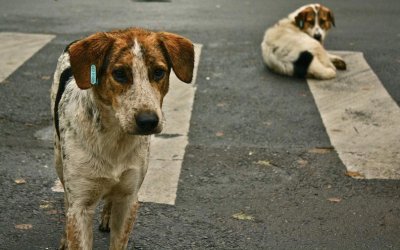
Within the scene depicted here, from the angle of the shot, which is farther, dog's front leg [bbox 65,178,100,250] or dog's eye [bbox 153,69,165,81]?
dog's front leg [bbox 65,178,100,250]

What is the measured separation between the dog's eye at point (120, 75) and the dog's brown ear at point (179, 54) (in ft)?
1.23

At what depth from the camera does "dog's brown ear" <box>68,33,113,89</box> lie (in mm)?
4711

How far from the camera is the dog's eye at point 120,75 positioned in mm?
4633

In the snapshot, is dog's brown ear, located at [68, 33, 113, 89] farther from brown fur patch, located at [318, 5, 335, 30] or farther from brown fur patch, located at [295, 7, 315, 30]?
brown fur patch, located at [318, 5, 335, 30]

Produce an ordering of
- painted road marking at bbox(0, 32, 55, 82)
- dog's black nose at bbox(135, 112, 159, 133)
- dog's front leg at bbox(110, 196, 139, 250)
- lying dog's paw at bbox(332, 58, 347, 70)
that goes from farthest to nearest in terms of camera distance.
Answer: lying dog's paw at bbox(332, 58, 347, 70), painted road marking at bbox(0, 32, 55, 82), dog's front leg at bbox(110, 196, 139, 250), dog's black nose at bbox(135, 112, 159, 133)

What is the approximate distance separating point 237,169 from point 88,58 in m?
3.15

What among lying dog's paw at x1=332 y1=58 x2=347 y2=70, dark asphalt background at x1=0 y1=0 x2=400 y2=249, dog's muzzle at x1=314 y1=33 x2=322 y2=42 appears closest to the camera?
dark asphalt background at x1=0 y1=0 x2=400 y2=249

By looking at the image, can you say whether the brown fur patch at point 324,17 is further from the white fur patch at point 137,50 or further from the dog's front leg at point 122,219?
the white fur patch at point 137,50

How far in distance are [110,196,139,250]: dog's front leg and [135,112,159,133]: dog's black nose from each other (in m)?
0.92

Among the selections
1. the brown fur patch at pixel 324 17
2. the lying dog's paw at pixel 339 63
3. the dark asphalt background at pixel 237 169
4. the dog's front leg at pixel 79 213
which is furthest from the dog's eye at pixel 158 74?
the brown fur patch at pixel 324 17

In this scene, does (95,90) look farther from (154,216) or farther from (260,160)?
(260,160)

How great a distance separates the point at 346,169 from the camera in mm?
7656

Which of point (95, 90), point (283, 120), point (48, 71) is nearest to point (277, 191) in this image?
point (283, 120)

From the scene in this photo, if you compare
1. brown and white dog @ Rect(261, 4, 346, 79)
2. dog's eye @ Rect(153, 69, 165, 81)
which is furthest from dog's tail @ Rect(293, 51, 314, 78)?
dog's eye @ Rect(153, 69, 165, 81)
